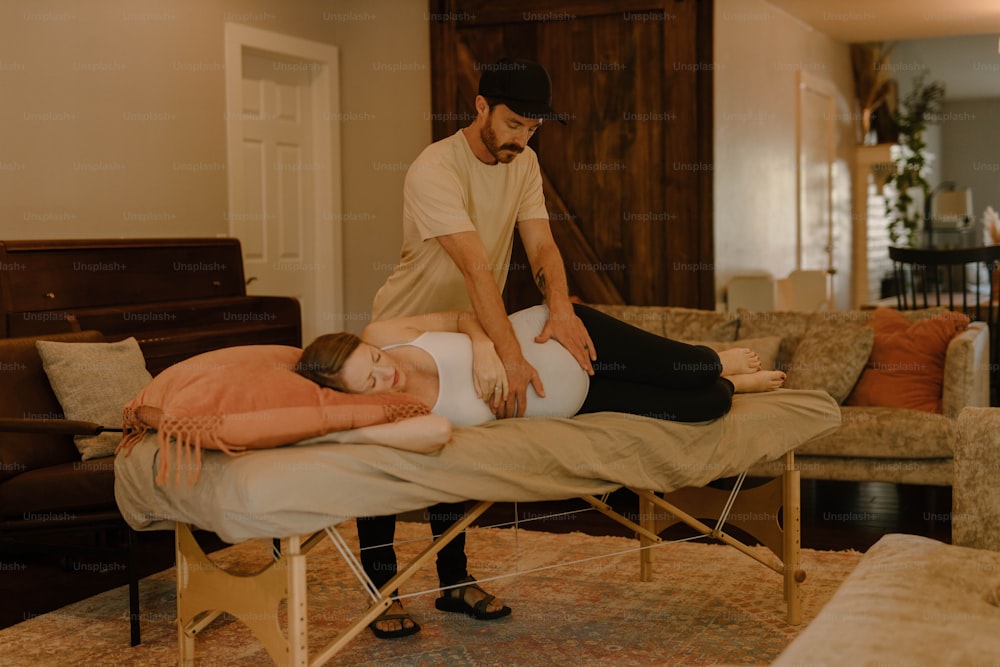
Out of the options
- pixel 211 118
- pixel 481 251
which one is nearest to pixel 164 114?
pixel 211 118

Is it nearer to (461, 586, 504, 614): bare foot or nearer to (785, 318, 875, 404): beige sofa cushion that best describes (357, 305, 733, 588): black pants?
(461, 586, 504, 614): bare foot

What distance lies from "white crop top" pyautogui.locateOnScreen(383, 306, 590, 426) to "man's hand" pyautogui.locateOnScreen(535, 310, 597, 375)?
0.06ft

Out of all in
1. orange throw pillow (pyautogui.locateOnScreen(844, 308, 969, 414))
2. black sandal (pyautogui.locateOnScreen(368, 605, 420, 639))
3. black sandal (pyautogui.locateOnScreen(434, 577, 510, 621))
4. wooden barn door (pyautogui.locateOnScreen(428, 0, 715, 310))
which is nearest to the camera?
black sandal (pyautogui.locateOnScreen(368, 605, 420, 639))

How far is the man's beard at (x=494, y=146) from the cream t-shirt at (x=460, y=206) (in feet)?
0.28

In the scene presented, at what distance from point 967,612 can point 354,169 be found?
5.19m

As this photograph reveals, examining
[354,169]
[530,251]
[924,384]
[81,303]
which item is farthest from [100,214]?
[924,384]

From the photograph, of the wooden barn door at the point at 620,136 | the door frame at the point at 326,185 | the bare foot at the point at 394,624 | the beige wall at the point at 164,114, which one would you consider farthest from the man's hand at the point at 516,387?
the door frame at the point at 326,185

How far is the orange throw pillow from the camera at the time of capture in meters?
4.46

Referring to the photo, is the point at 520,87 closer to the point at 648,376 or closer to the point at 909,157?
the point at 648,376

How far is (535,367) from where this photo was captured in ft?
9.44

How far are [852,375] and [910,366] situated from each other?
248 mm

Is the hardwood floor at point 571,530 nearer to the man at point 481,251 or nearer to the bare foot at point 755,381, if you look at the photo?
the man at point 481,251

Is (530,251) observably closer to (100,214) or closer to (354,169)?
(100,214)

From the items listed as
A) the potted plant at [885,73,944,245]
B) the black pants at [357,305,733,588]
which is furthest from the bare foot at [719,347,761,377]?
the potted plant at [885,73,944,245]
